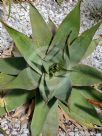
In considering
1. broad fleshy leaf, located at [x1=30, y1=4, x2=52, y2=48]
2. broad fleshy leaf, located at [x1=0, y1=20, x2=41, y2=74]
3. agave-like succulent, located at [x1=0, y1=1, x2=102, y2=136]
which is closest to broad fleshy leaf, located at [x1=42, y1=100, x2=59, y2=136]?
agave-like succulent, located at [x1=0, y1=1, x2=102, y2=136]

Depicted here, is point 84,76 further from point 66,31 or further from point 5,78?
point 5,78

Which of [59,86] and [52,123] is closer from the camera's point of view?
[59,86]

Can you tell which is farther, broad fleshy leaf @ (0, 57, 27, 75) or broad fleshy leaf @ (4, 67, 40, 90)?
broad fleshy leaf @ (0, 57, 27, 75)

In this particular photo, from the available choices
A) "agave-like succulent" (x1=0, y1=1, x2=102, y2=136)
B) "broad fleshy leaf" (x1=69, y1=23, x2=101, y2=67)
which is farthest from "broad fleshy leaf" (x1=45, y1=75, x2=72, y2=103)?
"broad fleshy leaf" (x1=69, y1=23, x2=101, y2=67)

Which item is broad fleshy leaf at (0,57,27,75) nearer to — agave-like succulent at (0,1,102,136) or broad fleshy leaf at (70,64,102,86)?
agave-like succulent at (0,1,102,136)

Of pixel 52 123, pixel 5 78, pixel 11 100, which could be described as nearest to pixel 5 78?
pixel 5 78

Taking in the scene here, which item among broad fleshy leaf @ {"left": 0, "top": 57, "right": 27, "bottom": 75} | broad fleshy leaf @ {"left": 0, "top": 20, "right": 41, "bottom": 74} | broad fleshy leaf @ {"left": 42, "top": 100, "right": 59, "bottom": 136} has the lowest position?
broad fleshy leaf @ {"left": 42, "top": 100, "right": 59, "bottom": 136}

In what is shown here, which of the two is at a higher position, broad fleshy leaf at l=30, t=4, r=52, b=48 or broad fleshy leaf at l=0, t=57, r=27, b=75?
broad fleshy leaf at l=30, t=4, r=52, b=48

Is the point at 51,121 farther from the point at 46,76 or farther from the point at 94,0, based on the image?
the point at 94,0
